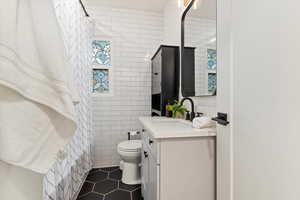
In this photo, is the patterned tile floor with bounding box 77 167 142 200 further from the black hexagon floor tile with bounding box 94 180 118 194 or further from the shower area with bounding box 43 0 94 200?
the shower area with bounding box 43 0 94 200

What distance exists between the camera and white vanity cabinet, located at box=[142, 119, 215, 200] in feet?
3.49

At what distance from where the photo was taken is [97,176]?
242 cm

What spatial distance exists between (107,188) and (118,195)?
222mm

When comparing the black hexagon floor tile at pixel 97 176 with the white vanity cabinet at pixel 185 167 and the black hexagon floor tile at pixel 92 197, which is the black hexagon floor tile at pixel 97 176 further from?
the white vanity cabinet at pixel 185 167

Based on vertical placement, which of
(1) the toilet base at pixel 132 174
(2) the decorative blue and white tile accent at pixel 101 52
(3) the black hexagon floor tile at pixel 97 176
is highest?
(2) the decorative blue and white tile accent at pixel 101 52

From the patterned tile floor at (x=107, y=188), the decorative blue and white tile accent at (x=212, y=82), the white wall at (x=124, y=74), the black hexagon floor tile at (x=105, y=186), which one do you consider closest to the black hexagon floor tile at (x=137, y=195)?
the patterned tile floor at (x=107, y=188)

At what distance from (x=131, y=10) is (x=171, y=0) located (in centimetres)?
71

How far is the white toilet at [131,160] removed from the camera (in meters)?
2.11

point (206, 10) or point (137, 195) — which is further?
point (137, 195)

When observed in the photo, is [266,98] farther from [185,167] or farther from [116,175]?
[116,175]

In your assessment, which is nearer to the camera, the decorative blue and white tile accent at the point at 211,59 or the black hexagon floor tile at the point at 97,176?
the decorative blue and white tile accent at the point at 211,59

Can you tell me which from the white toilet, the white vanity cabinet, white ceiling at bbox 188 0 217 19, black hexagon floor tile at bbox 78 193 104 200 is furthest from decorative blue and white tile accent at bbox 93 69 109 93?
the white vanity cabinet

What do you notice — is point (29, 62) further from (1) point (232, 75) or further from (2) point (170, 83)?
(2) point (170, 83)

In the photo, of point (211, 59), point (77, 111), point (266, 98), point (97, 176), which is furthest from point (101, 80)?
point (266, 98)
